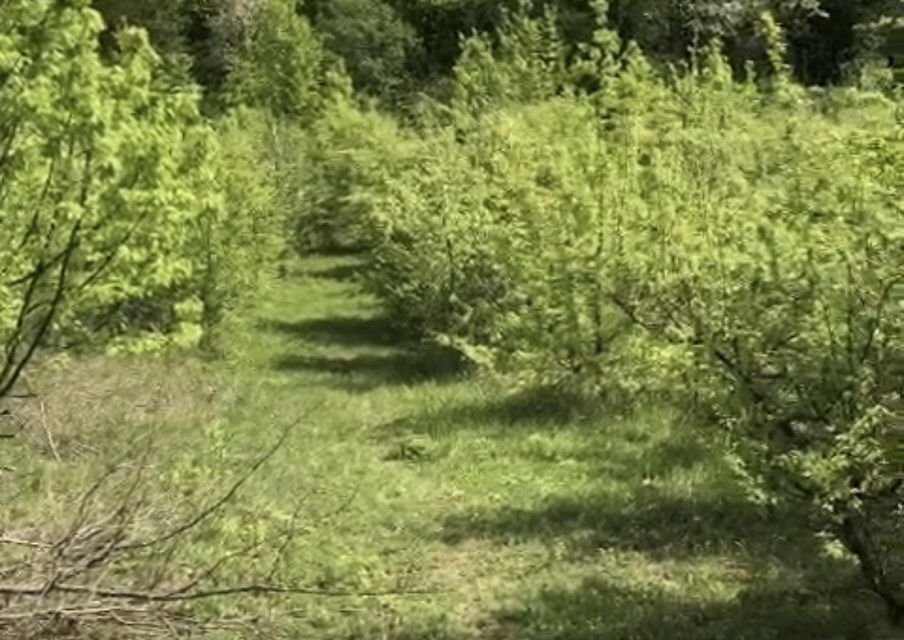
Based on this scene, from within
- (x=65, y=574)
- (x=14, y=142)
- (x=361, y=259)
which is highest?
(x=14, y=142)

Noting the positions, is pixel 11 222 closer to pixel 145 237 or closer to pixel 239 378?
pixel 145 237

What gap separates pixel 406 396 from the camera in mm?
14812

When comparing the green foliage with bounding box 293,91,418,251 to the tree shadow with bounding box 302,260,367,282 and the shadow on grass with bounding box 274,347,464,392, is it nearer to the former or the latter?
the tree shadow with bounding box 302,260,367,282

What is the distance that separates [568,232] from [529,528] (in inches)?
138

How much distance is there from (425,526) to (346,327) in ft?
35.0

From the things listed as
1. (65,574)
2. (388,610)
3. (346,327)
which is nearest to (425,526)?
(388,610)

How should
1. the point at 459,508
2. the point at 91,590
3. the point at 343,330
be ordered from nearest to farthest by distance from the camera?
the point at 91,590 → the point at 459,508 → the point at 343,330

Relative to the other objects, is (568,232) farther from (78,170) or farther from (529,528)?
(78,170)

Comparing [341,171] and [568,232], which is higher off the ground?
[568,232]

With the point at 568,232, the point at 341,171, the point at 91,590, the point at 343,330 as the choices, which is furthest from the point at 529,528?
the point at 341,171

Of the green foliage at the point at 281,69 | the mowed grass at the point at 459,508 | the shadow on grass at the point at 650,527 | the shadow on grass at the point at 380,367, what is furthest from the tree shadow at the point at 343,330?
the green foliage at the point at 281,69

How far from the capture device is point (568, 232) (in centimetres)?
1254

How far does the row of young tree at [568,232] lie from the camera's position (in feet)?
24.6

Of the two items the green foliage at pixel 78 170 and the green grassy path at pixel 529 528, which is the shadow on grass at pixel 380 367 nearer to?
the green grassy path at pixel 529 528
